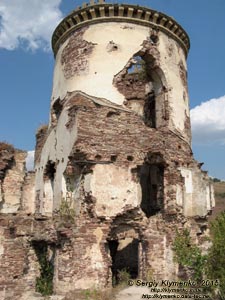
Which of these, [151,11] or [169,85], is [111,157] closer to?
[169,85]

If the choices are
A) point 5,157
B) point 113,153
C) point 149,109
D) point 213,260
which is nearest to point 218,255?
point 213,260

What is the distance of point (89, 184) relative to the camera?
31.7 ft

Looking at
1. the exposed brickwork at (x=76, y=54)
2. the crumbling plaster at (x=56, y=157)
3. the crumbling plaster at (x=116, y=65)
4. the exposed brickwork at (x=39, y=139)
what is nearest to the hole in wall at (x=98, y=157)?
the crumbling plaster at (x=56, y=157)

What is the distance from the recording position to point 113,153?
9.95 metres

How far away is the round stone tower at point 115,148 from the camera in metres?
9.60

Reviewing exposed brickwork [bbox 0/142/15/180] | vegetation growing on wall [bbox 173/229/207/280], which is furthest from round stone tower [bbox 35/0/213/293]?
exposed brickwork [bbox 0/142/15/180]

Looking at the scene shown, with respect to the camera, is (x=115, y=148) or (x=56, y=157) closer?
(x=115, y=148)

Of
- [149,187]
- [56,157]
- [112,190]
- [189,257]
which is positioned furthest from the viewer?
[149,187]

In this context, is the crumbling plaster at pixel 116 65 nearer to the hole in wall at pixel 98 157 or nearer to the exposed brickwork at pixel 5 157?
the hole in wall at pixel 98 157

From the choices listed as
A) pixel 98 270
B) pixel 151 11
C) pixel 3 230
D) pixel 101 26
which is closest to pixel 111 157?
pixel 98 270

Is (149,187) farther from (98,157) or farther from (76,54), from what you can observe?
(76,54)

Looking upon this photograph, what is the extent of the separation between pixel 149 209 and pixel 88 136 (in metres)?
3.95

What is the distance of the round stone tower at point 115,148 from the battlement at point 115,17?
0.03 metres

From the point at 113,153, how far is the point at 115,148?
0.54 feet
